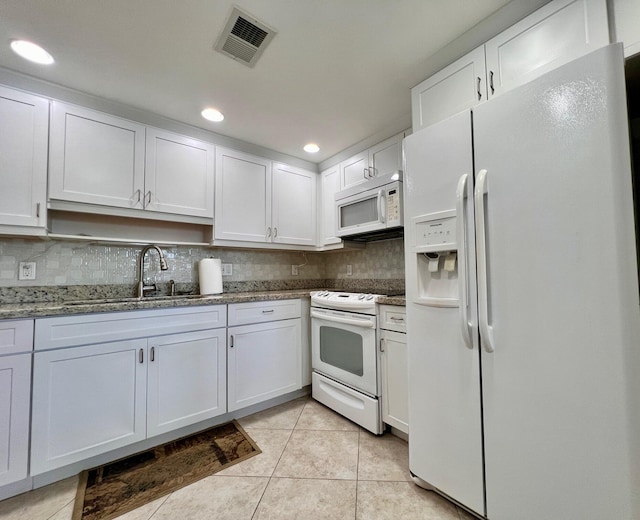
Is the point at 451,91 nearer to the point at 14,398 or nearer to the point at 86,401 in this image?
the point at 86,401

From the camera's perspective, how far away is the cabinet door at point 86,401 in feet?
4.75

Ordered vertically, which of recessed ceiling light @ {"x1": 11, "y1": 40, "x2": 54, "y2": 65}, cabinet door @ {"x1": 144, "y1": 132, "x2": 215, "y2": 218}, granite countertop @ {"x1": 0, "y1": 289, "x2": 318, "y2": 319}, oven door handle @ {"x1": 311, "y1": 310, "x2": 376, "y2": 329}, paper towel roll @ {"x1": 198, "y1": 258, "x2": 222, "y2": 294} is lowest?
oven door handle @ {"x1": 311, "y1": 310, "x2": 376, "y2": 329}

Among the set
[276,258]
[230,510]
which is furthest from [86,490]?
[276,258]

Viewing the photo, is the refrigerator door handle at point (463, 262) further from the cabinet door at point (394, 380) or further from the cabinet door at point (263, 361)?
the cabinet door at point (263, 361)

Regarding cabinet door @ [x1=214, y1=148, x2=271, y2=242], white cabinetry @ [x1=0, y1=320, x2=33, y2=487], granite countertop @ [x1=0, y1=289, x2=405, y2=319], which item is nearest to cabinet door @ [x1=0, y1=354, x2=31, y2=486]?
white cabinetry @ [x1=0, y1=320, x2=33, y2=487]

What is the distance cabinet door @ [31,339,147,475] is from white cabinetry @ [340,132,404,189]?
83.5 inches

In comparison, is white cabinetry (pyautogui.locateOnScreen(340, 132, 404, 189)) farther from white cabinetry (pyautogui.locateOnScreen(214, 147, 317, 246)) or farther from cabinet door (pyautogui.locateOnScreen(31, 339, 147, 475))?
cabinet door (pyautogui.locateOnScreen(31, 339, 147, 475))

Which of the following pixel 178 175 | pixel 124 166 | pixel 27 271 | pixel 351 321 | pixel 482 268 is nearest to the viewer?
pixel 482 268

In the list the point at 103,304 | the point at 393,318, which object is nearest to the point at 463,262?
the point at 393,318

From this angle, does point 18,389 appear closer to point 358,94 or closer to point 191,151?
point 191,151

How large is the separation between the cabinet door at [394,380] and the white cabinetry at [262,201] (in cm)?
141

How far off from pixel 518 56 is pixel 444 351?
55.3 inches

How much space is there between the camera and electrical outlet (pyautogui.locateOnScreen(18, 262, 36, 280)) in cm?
179

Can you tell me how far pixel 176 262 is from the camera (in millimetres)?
2406
